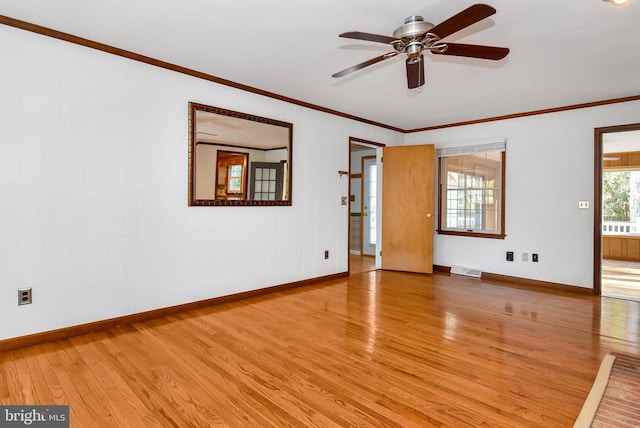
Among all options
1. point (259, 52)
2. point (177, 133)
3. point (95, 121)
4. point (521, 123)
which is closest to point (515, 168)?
point (521, 123)

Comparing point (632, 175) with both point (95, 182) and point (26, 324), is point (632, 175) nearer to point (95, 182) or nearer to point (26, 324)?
point (95, 182)

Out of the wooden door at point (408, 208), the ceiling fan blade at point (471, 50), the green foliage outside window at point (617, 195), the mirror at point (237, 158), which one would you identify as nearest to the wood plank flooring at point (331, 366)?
the mirror at point (237, 158)

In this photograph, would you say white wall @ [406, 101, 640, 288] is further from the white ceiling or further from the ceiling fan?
the ceiling fan

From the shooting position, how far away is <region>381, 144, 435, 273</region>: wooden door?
570cm

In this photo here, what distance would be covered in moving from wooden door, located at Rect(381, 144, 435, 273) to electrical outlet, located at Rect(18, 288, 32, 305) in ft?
15.6

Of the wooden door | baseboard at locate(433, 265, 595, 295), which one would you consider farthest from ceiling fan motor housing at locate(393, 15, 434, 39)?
baseboard at locate(433, 265, 595, 295)

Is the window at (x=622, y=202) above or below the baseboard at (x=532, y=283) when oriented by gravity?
above

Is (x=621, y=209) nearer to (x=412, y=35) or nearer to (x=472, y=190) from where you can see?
(x=472, y=190)

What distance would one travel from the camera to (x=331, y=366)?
2.40m

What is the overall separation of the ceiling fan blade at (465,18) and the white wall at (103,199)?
8.20 ft

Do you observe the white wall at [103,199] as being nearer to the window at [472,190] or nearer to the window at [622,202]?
the window at [472,190]

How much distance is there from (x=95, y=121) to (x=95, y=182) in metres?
0.53

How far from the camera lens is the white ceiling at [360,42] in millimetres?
2428

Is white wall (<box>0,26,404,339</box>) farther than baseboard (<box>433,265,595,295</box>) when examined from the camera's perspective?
No
